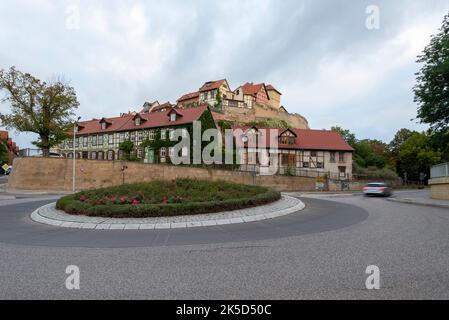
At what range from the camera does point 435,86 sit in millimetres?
22906

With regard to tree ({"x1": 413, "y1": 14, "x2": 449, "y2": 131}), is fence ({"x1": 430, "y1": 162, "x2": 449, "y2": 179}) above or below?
below

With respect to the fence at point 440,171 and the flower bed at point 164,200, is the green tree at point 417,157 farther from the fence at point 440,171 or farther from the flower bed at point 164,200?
the flower bed at point 164,200

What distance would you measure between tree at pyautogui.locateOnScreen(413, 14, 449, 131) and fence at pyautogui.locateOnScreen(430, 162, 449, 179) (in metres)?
4.02

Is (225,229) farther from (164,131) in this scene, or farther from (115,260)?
(164,131)

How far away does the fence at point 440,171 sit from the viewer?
68.3 ft

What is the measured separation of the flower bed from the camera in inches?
454

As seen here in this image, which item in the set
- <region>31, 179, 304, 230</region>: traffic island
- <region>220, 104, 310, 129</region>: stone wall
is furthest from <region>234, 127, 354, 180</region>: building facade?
<region>31, 179, 304, 230</region>: traffic island

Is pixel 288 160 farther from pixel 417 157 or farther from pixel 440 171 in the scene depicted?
pixel 417 157

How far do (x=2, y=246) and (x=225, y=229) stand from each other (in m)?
6.22

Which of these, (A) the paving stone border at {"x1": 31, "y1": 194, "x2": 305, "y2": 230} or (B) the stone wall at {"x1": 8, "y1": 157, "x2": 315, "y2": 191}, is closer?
(A) the paving stone border at {"x1": 31, "y1": 194, "x2": 305, "y2": 230}

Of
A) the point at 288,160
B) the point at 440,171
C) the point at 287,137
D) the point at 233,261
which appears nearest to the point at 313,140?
the point at 287,137

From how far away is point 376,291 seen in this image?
4.42 metres

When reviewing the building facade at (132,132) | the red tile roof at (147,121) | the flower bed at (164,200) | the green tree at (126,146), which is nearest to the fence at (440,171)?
the flower bed at (164,200)

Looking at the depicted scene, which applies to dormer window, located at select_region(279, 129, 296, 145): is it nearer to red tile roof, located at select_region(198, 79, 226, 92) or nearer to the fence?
the fence
